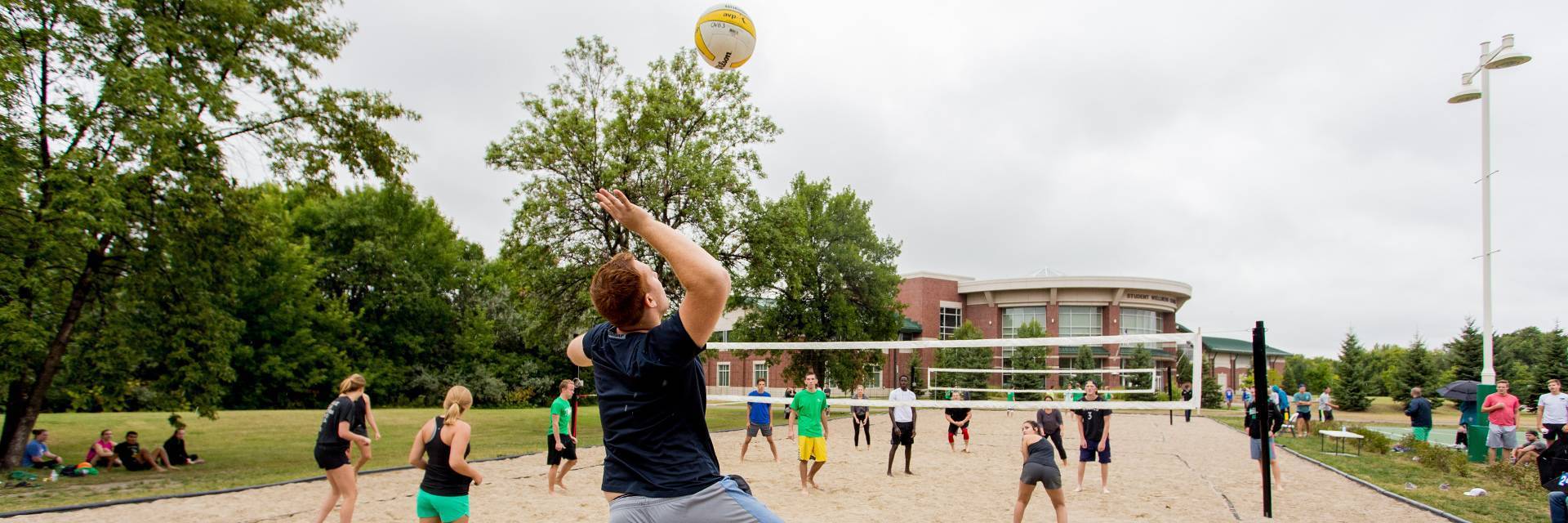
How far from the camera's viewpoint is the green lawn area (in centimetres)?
1177

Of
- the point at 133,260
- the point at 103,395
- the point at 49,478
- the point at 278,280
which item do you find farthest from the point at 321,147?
the point at 278,280

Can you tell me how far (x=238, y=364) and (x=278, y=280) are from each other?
4345 millimetres

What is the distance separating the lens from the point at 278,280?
38.8 metres

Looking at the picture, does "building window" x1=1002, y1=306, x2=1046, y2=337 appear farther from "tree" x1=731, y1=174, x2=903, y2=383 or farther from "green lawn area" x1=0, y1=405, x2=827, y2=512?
"green lawn area" x1=0, y1=405, x2=827, y2=512

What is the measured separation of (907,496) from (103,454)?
13.6 m

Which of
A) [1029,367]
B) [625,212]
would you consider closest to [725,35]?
[625,212]

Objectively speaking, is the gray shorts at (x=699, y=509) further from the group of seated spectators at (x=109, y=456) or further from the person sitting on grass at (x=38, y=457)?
the person sitting on grass at (x=38, y=457)

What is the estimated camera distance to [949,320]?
181ft

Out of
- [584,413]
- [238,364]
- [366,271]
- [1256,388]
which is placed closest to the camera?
[1256,388]

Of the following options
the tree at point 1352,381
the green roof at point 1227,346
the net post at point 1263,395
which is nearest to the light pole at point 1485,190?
the net post at point 1263,395

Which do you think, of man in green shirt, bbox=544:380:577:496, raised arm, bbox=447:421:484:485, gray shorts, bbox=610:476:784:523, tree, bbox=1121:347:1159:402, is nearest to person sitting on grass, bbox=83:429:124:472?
man in green shirt, bbox=544:380:577:496

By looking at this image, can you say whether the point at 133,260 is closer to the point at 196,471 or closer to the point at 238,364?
the point at 196,471

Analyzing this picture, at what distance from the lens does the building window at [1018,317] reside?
5194 cm

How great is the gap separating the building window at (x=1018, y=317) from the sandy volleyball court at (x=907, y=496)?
111 ft
